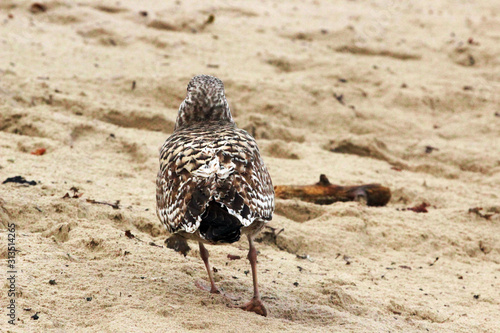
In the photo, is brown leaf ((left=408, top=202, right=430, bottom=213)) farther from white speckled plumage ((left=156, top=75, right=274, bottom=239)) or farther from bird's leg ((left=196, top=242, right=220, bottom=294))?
bird's leg ((left=196, top=242, right=220, bottom=294))

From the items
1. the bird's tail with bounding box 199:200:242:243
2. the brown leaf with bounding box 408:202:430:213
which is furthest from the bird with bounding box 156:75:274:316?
the brown leaf with bounding box 408:202:430:213

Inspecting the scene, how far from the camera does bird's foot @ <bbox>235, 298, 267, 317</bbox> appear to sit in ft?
14.4

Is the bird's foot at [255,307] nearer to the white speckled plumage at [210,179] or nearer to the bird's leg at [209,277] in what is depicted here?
the bird's leg at [209,277]

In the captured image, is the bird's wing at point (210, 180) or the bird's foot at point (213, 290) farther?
the bird's foot at point (213, 290)

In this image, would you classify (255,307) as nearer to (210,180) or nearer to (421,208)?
(210,180)

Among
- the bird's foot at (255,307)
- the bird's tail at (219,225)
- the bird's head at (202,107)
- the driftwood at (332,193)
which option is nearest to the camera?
the bird's tail at (219,225)

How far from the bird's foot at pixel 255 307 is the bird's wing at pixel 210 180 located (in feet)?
1.92

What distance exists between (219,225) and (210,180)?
367 millimetres

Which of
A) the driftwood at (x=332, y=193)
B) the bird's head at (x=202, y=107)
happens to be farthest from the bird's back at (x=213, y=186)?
the driftwood at (x=332, y=193)

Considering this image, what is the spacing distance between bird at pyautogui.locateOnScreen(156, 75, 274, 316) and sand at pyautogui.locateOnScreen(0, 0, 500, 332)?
0.52 meters

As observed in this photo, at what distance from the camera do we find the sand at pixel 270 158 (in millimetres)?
4488

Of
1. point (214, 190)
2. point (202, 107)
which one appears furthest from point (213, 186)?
point (202, 107)

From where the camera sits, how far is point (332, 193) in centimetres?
670

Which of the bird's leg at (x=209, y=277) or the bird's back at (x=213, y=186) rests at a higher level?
the bird's back at (x=213, y=186)
